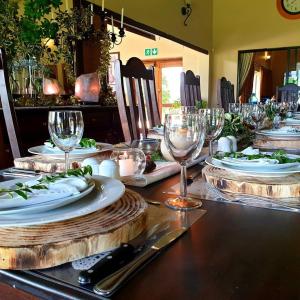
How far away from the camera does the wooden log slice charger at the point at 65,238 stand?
14.5 inches

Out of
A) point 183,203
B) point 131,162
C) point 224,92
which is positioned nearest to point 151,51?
point 224,92

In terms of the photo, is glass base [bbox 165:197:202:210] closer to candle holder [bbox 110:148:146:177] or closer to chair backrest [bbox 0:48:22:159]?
candle holder [bbox 110:148:146:177]

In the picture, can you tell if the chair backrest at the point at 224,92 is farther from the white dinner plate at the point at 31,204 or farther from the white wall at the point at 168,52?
the white dinner plate at the point at 31,204

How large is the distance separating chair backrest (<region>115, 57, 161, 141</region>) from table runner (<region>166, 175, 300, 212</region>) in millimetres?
950

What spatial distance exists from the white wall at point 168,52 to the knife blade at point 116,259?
19.9 feet

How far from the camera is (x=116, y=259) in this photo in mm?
376

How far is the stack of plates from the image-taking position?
2.19ft

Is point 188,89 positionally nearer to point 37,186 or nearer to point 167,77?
point 37,186

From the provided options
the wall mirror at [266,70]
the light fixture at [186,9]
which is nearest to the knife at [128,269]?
the light fixture at [186,9]

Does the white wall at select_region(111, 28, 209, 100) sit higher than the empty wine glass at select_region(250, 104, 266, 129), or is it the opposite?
the white wall at select_region(111, 28, 209, 100)

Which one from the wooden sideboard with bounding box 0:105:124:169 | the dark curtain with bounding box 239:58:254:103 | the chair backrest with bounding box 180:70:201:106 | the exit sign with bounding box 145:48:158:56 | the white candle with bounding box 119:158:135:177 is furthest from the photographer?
the exit sign with bounding box 145:48:158:56

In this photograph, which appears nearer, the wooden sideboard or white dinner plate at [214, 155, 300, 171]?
white dinner plate at [214, 155, 300, 171]

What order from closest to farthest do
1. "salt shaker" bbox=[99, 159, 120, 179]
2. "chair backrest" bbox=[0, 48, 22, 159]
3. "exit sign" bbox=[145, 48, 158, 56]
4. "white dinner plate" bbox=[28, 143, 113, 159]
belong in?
1. "salt shaker" bbox=[99, 159, 120, 179]
2. "white dinner plate" bbox=[28, 143, 113, 159]
3. "chair backrest" bbox=[0, 48, 22, 159]
4. "exit sign" bbox=[145, 48, 158, 56]

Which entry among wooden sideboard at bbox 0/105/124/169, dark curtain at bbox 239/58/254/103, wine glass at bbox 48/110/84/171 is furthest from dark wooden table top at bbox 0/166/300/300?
dark curtain at bbox 239/58/254/103
